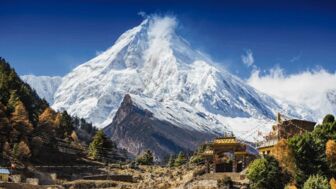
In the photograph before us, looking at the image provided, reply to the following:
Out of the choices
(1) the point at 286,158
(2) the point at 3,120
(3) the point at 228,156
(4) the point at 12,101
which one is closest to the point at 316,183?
(1) the point at 286,158

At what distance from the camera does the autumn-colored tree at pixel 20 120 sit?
123000mm

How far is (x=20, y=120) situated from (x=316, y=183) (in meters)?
69.0

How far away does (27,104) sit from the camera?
469 feet

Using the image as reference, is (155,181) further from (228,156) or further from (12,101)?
(12,101)

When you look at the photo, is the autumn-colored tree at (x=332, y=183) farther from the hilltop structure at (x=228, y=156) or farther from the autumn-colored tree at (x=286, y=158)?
the hilltop structure at (x=228, y=156)

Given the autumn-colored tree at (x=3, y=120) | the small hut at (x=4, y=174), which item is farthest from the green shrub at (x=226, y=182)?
the autumn-colored tree at (x=3, y=120)

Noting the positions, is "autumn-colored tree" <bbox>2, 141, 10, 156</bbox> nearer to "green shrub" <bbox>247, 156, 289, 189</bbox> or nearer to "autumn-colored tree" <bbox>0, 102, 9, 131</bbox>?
"autumn-colored tree" <bbox>0, 102, 9, 131</bbox>

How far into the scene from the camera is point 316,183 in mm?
73625

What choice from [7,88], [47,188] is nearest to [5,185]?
[47,188]

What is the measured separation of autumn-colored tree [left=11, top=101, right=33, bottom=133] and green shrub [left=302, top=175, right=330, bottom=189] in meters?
67.0

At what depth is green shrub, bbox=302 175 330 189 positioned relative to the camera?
7328cm

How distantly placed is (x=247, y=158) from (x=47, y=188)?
32.0 meters

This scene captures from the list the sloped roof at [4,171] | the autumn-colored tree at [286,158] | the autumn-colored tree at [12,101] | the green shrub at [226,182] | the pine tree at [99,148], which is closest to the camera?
the autumn-colored tree at [286,158]

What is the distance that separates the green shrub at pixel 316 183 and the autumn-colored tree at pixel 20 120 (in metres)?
67.0
